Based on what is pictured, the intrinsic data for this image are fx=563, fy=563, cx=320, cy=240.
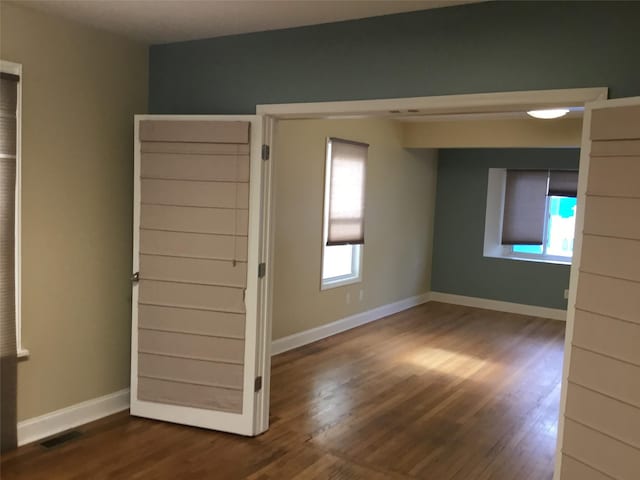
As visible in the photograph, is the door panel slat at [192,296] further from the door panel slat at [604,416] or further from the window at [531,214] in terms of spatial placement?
the window at [531,214]

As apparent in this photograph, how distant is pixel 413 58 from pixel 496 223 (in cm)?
537

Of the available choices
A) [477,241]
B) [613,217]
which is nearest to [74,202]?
[613,217]

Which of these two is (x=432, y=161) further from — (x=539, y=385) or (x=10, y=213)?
(x=10, y=213)

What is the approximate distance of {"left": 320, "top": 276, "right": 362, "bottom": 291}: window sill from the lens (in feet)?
19.1

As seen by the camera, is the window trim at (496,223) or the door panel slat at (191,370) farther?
the window trim at (496,223)

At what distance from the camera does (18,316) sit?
316 centimetres

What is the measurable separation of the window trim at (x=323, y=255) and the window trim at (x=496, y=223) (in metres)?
2.22

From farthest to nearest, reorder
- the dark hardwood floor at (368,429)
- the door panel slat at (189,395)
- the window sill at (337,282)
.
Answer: the window sill at (337,282) < the door panel slat at (189,395) < the dark hardwood floor at (368,429)

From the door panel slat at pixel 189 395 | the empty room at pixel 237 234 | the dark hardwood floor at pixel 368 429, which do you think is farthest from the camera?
the door panel slat at pixel 189 395

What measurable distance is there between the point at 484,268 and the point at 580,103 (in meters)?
5.42

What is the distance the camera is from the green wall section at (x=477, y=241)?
7.25 metres

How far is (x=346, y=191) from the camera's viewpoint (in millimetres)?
5965

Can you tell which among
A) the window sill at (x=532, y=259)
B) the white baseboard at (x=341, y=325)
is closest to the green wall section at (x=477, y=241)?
the window sill at (x=532, y=259)

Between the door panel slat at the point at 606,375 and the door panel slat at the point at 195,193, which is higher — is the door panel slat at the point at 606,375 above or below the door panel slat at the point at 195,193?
below
